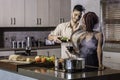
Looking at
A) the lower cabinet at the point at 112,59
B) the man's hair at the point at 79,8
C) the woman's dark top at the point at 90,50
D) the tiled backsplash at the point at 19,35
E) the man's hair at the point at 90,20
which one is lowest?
the lower cabinet at the point at 112,59

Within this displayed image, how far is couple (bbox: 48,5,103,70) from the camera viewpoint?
388 centimetres

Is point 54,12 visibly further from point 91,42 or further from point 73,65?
point 73,65

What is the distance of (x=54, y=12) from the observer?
23.5 ft

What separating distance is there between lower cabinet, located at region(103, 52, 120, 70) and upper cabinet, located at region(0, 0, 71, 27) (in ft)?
6.90

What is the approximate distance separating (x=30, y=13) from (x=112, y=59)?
238cm

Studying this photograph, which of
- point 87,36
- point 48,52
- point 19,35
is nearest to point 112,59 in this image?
point 87,36

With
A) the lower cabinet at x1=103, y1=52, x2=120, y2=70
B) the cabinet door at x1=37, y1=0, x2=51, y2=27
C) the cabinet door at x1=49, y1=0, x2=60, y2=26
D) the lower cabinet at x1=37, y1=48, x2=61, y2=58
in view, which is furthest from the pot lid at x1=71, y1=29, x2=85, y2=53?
the cabinet door at x1=49, y1=0, x2=60, y2=26

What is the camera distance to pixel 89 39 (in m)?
3.95

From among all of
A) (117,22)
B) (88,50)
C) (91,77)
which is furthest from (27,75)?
(117,22)

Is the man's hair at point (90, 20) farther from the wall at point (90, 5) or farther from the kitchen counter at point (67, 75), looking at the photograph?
the kitchen counter at point (67, 75)

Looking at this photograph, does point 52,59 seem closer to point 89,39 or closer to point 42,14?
point 89,39

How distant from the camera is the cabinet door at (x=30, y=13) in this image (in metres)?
6.72

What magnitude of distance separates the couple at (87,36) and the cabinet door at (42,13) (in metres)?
2.60

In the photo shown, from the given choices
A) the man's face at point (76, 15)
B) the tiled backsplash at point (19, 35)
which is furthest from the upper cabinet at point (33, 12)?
the man's face at point (76, 15)
